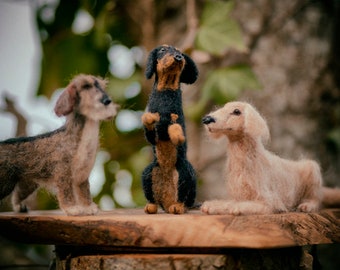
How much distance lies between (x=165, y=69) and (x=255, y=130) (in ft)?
0.86

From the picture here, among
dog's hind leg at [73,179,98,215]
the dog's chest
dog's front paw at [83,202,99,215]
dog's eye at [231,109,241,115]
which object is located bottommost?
dog's front paw at [83,202,99,215]

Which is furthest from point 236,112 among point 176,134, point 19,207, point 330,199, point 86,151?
point 19,207

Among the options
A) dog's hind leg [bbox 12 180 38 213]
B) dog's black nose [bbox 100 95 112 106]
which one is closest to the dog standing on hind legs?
dog's black nose [bbox 100 95 112 106]

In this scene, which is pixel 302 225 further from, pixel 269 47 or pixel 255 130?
pixel 269 47

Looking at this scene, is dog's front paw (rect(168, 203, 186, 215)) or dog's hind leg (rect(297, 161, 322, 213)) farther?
dog's hind leg (rect(297, 161, 322, 213))

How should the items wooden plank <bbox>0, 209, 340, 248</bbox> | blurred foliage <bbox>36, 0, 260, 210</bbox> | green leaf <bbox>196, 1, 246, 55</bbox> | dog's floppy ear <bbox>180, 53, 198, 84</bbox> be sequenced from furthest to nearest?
blurred foliage <bbox>36, 0, 260, 210</bbox>, green leaf <bbox>196, 1, 246, 55</bbox>, dog's floppy ear <bbox>180, 53, 198, 84</bbox>, wooden plank <bbox>0, 209, 340, 248</bbox>

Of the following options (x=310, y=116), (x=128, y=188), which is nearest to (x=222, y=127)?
(x=310, y=116)

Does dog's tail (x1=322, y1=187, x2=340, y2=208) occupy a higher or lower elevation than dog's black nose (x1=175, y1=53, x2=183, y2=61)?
lower

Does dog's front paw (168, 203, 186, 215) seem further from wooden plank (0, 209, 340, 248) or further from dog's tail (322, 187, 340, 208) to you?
dog's tail (322, 187, 340, 208)

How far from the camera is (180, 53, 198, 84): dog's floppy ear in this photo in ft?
4.09

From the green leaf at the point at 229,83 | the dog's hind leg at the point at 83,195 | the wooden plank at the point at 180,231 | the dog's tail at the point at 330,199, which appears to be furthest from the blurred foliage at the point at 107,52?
the wooden plank at the point at 180,231

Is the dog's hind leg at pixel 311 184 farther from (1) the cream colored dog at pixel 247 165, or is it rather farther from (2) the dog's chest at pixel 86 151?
A: (2) the dog's chest at pixel 86 151

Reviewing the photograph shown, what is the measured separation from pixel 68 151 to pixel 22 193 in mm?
216

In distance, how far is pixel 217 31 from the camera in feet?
5.83
